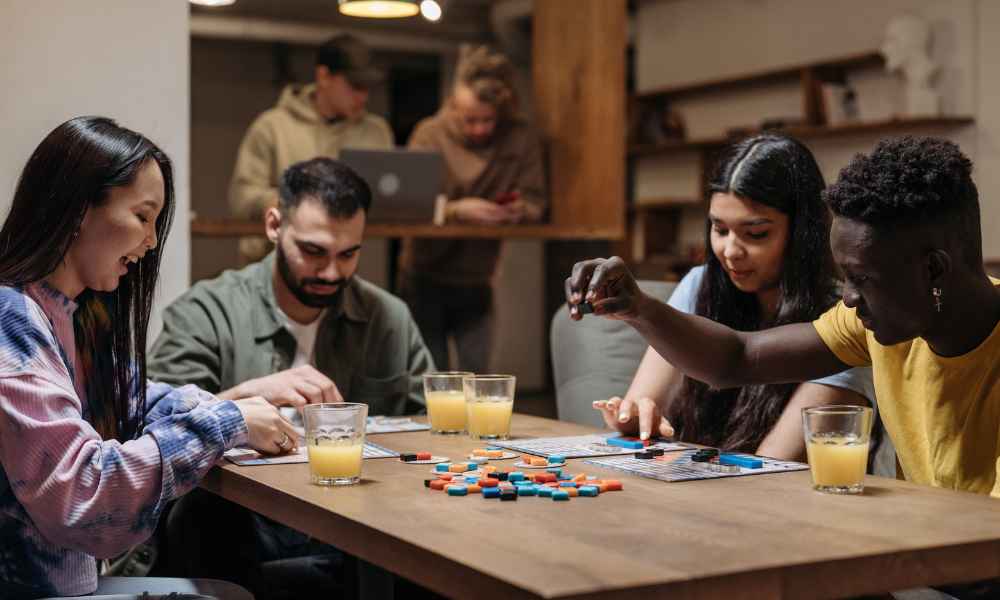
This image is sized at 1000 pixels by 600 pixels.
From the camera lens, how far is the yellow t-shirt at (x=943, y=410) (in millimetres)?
1869

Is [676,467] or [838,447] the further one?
[676,467]

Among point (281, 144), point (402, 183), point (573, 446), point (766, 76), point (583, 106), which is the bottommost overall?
point (573, 446)

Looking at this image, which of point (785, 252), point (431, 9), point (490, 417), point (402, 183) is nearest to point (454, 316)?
point (402, 183)

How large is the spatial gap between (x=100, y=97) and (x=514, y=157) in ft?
7.88

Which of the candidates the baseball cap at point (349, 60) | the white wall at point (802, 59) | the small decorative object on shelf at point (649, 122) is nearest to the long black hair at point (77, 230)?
the baseball cap at point (349, 60)

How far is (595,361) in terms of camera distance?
346 centimetres

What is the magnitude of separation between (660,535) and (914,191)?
719mm

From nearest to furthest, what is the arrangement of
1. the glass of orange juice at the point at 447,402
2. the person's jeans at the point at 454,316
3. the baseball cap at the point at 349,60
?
the glass of orange juice at the point at 447,402, the baseball cap at the point at 349,60, the person's jeans at the point at 454,316

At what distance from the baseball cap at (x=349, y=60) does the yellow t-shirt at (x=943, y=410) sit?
137 inches

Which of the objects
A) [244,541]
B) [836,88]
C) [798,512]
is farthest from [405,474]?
[836,88]

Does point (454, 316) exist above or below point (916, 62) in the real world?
below

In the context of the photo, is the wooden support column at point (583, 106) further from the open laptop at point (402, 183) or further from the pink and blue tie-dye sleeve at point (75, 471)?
the pink and blue tie-dye sleeve at point (75, 471)

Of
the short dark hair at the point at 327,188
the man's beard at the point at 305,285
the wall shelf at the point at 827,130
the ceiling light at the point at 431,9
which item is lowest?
the man's beard at the point at 305,285

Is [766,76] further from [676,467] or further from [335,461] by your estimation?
[335,461]
